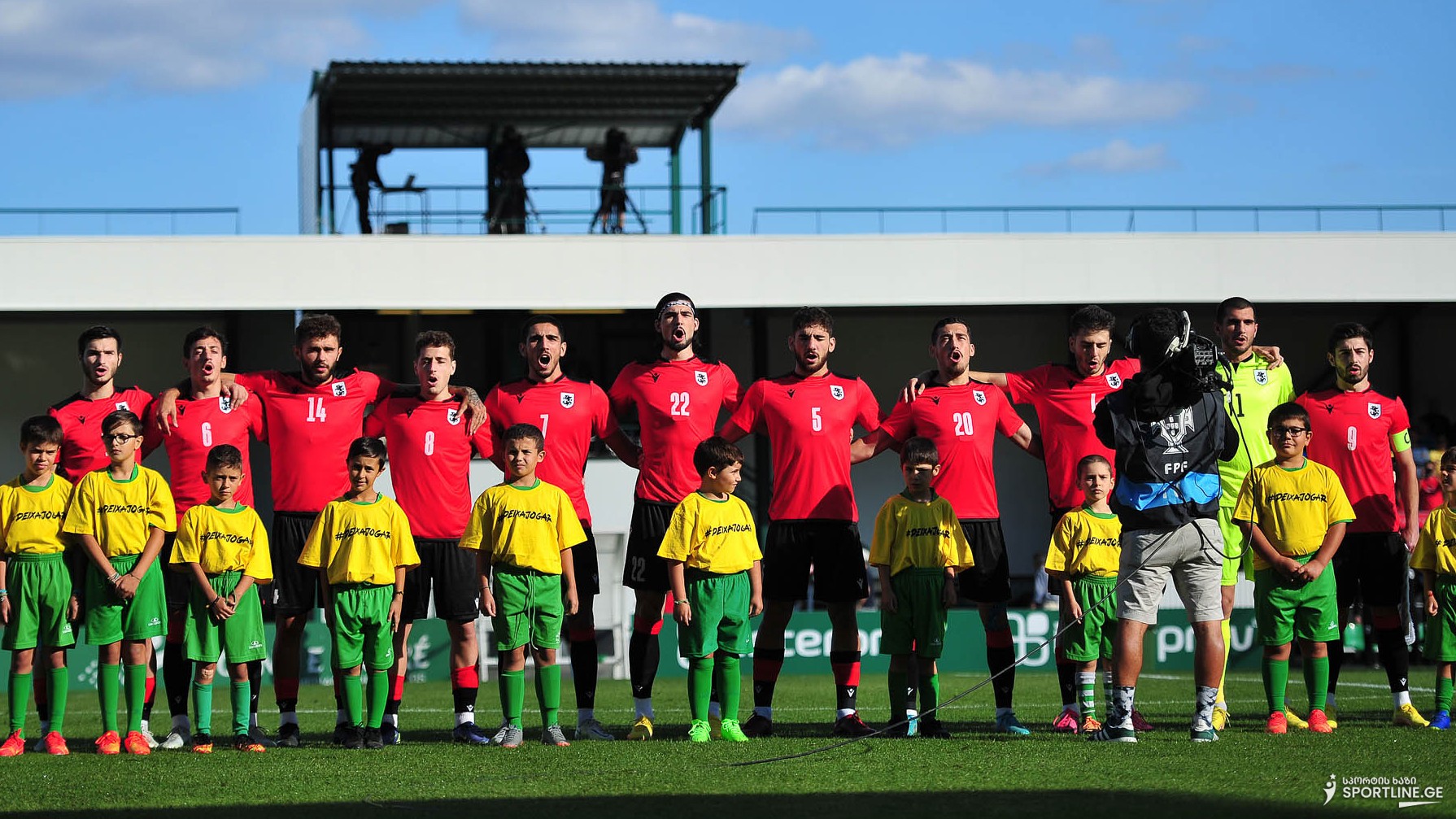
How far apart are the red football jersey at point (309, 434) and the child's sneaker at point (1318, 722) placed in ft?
17.3

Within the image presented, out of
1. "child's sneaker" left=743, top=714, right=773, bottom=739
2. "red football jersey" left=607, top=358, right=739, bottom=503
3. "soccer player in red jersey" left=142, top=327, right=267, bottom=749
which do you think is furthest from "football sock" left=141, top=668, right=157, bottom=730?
"child's sneaker" left=743, top=714, right=773, bottom=739

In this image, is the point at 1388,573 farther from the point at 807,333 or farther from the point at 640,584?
the point at 640,584

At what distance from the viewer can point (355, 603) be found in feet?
25.2

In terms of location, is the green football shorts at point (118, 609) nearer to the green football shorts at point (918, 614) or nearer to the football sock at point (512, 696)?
the football sock at point (512, 696)

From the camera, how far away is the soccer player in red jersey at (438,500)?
817 centimetres

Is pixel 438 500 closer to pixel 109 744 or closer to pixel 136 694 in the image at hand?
pixel 136 694

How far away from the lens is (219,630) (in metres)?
7.97

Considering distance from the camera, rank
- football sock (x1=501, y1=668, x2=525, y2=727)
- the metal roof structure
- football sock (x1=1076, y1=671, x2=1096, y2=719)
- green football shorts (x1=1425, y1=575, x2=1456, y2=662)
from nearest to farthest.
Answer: football sock (x1=501, y1=668, x2=525, y2=727) < football sock (x1=1076, y1=671, x2=1096, y2=719) < green football shorts (x1=1425, y1=575, x2=1456, y2=662) < the metal roof structure

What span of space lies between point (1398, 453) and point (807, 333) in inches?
145

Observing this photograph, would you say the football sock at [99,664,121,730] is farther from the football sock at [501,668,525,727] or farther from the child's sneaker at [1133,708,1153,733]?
the child's sneaker at [1133,708,1153,733]

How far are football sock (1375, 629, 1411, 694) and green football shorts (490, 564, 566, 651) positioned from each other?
15.5ft

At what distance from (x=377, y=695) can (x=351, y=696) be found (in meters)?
0.15

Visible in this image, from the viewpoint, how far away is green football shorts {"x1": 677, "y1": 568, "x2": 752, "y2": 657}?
776 centimetres

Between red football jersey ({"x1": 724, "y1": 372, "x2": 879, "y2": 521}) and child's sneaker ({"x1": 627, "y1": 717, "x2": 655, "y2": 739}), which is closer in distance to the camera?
child's sneaker ({"x1": 627, "y1": 717, "x2": 655, "y2": 739})
